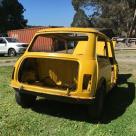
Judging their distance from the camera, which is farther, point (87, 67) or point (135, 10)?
point (135, 10)

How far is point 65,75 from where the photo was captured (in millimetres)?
9078

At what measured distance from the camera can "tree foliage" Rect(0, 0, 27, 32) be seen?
66.7 m

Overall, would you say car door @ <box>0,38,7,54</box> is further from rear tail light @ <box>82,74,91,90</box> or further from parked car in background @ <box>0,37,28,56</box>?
rear tail light @ <box>82,74,91,90</box>

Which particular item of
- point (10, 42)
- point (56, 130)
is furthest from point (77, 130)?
point (10, 42)

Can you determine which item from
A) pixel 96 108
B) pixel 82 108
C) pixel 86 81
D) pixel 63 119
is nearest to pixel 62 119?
pixel 63 119

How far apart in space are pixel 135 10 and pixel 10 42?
115 feet

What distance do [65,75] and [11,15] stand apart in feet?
201

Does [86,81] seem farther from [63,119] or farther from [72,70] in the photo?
[72,70]

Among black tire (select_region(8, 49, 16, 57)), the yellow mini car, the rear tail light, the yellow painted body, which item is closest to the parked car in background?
black tire (select_region(8, 49, 16, 57))

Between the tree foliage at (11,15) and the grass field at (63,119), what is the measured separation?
185 feet

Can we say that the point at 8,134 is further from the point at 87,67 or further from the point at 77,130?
the point at 87,67

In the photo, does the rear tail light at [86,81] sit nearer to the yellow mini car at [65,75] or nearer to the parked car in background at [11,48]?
the yellow mini car at [65,75]

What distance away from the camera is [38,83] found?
29.4ft

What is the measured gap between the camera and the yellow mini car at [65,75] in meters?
7.80
